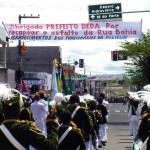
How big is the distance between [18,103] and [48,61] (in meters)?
91.3

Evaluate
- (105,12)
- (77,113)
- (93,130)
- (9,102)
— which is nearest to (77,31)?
(105,12)

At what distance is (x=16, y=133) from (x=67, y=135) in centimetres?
285

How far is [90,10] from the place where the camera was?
1016 inches

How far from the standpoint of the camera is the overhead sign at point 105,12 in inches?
997

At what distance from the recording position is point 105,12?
25.7 meters

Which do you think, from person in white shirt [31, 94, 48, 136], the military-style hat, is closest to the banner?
person in white shirt [31, 94, 48, 136]

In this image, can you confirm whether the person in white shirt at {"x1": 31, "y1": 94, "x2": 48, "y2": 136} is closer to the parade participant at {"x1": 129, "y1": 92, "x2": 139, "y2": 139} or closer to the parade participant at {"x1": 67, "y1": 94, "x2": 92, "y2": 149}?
the parade participant at {"x1": 129, "y1": 92, "x2": 139, "y2": 139}

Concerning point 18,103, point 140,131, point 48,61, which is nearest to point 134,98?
point 140,131

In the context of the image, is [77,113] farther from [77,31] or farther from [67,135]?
[77,31]

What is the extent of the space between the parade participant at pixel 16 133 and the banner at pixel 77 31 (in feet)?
73.6

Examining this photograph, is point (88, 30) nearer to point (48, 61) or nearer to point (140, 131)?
point (140, 131)

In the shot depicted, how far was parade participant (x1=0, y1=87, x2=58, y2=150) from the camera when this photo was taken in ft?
16.4

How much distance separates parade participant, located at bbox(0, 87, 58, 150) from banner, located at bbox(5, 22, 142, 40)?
2243cm

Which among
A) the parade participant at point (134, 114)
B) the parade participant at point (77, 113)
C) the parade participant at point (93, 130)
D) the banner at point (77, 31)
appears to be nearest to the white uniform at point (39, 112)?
the parade participant at point (93, 130)
